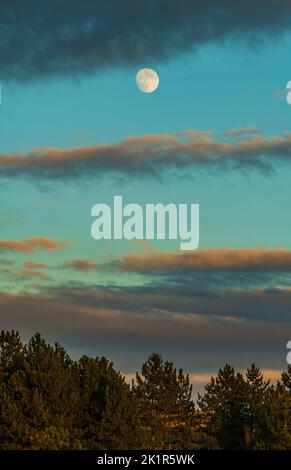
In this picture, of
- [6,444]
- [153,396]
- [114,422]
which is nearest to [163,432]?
[153,396]

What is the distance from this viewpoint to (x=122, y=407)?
365 ft

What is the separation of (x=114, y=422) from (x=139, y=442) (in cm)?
333

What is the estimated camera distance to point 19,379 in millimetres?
114688

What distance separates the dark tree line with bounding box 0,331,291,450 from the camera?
111 meters

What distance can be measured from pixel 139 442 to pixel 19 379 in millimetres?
13763

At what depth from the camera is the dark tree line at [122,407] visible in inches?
4368
